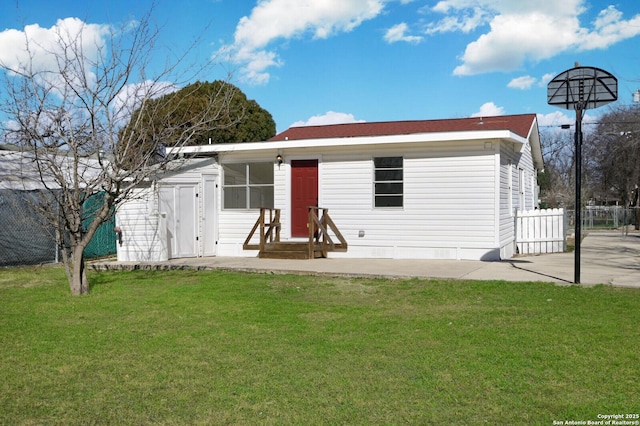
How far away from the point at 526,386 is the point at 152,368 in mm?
3032

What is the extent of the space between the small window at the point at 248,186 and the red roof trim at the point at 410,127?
5.96 ft

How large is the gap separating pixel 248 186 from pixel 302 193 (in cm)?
146

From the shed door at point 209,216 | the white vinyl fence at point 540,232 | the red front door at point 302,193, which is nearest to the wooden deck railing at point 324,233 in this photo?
the red front door at point 302,193

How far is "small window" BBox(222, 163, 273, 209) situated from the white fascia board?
24.4 inches

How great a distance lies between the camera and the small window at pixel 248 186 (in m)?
14.6

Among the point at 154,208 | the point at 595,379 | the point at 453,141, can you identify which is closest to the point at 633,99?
the point at 453,141

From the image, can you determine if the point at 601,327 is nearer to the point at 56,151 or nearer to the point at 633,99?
the point at 56,151

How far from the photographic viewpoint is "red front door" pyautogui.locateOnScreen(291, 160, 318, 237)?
14.1 m

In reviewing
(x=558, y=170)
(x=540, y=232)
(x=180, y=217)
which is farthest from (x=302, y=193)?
(x=558, y=170)

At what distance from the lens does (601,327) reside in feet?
19.5

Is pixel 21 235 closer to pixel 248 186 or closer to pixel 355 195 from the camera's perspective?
pixel 248 186

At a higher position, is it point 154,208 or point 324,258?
point 154,208

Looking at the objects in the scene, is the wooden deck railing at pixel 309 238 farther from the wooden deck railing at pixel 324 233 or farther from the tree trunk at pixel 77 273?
the tree trunk at pixel 77 273

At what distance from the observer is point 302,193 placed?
1417 cm
